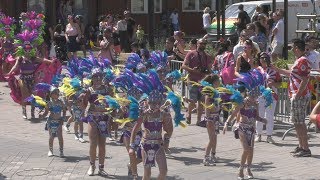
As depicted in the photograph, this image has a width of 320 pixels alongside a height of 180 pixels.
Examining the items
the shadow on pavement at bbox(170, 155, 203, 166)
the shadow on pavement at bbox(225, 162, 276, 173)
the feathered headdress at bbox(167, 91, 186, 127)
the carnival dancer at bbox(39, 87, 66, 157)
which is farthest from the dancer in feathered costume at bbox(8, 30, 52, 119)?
the feathered headdress at bbox(167, 91, 186, 127)

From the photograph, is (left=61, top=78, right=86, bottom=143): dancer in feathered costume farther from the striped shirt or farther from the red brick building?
the red brick building

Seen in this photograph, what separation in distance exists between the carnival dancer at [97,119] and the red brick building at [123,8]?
20.3m

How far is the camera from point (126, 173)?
35.1 ft

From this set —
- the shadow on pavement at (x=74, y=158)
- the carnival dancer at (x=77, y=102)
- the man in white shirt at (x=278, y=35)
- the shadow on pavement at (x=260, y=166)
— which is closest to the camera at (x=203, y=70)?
the carnival dancer at (x=77, y=102)

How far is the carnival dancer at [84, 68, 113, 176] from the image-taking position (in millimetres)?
10430

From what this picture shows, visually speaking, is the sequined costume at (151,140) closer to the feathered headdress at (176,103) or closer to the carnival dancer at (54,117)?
the feathered headdress at (176,103)

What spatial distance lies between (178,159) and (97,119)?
187 cm

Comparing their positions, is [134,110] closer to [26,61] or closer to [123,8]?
[26,61]

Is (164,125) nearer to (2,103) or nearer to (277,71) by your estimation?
(277,71)

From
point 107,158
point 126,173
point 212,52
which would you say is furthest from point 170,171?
point 212,52

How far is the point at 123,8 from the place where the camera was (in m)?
37.1

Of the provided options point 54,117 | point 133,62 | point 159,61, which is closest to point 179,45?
point 133,62

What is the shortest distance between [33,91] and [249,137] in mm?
6773

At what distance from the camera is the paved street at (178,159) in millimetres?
10578
